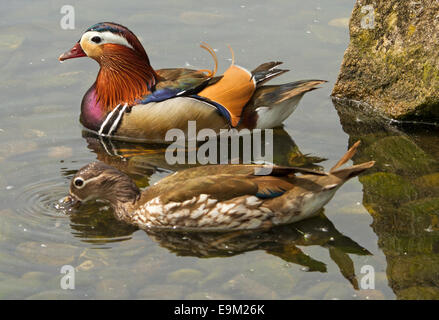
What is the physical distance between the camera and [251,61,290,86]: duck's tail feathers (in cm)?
1166

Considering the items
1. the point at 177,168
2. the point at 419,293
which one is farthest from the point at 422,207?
the point at 177,168

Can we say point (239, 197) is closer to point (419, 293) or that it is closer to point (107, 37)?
point (419, 293)

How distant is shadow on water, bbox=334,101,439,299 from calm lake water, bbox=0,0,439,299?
0.06ft

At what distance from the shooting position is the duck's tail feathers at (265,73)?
38.3 feet

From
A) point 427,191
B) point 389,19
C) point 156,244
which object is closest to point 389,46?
point 389,19

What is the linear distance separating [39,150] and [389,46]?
4.84 metres

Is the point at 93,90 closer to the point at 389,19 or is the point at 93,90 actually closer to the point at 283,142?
the point at 283,142

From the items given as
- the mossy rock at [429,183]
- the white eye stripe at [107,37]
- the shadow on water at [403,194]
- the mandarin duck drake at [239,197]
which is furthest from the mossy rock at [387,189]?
the white eye stripe at [107,37]

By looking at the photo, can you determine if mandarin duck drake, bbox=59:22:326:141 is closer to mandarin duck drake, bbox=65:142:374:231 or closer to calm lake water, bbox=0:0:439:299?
calm lake water, bbox=0:0:439:299

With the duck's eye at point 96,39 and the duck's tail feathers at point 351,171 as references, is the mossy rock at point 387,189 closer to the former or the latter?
the duck's tail feathers at point 351,171

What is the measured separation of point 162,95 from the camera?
37.3ft

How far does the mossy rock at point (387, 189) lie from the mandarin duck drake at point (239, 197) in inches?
33.8

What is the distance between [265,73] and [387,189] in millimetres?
2637

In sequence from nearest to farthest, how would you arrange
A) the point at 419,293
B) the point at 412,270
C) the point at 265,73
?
1. the point at 419,293
2. the point at 412,270
3. the point at 265,73
